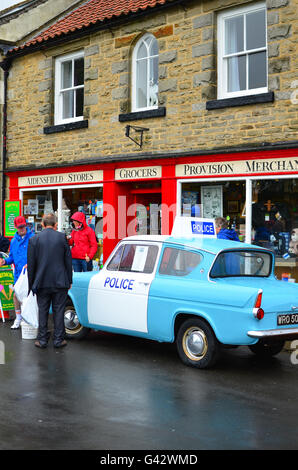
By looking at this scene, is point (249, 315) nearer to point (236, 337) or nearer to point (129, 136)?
point (236, 337)

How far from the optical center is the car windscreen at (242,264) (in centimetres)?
797

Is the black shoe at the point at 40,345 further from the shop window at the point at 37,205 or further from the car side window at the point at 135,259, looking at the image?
the shop window at the point at 37,205

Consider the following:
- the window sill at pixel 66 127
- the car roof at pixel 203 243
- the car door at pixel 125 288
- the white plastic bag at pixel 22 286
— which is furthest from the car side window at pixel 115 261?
the window sill at pixel 66 127

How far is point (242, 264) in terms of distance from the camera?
8.18 meters

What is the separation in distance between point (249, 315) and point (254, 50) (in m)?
6.75

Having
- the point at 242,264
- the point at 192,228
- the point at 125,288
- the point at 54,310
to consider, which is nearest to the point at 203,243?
the point at 242,264

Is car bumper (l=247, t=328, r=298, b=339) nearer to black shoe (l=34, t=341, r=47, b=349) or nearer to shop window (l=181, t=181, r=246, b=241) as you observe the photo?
black shoe (l=34, t=341, r=47, b=349)

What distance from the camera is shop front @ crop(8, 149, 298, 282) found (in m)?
11.8

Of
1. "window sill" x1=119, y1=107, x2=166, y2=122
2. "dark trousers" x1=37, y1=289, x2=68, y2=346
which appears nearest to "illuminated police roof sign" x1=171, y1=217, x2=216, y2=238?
"dark trousers" x1=37, y1=289, x2=68, y2=346

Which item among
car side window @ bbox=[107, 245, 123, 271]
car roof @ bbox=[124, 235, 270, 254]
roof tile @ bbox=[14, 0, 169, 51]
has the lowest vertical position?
car side window @ bbox=[107, 245, 123, 271]

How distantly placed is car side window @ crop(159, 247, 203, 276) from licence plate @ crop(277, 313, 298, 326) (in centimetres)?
129

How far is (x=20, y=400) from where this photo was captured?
6.14m

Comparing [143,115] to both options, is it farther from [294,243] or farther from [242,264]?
[242,264]
